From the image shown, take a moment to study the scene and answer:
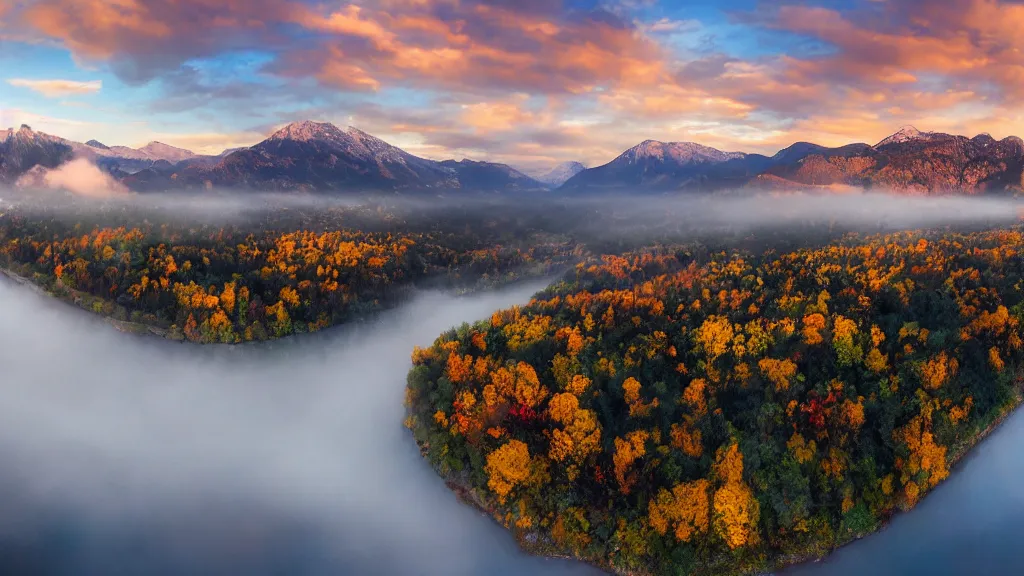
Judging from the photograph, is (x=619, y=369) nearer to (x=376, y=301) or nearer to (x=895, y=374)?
(x=895, y=374)

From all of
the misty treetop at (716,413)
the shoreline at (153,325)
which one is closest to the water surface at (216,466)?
the shoreline at (153,325)

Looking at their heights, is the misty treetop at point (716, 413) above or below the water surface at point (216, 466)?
above

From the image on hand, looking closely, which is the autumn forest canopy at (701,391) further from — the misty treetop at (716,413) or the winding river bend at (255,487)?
the winding river bend at (255,487)

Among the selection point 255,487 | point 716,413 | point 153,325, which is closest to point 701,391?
point 716,413

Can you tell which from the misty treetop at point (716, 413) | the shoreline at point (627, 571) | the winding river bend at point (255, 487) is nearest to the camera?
the shoreline at point (627, 571)

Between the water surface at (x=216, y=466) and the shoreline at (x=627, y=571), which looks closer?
the shoreline at (x=627, y=571)

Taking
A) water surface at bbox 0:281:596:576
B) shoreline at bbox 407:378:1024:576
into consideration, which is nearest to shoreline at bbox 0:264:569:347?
water surface at bbox 0:281:596:576

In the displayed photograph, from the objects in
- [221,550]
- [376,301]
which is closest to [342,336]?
[376,301]
